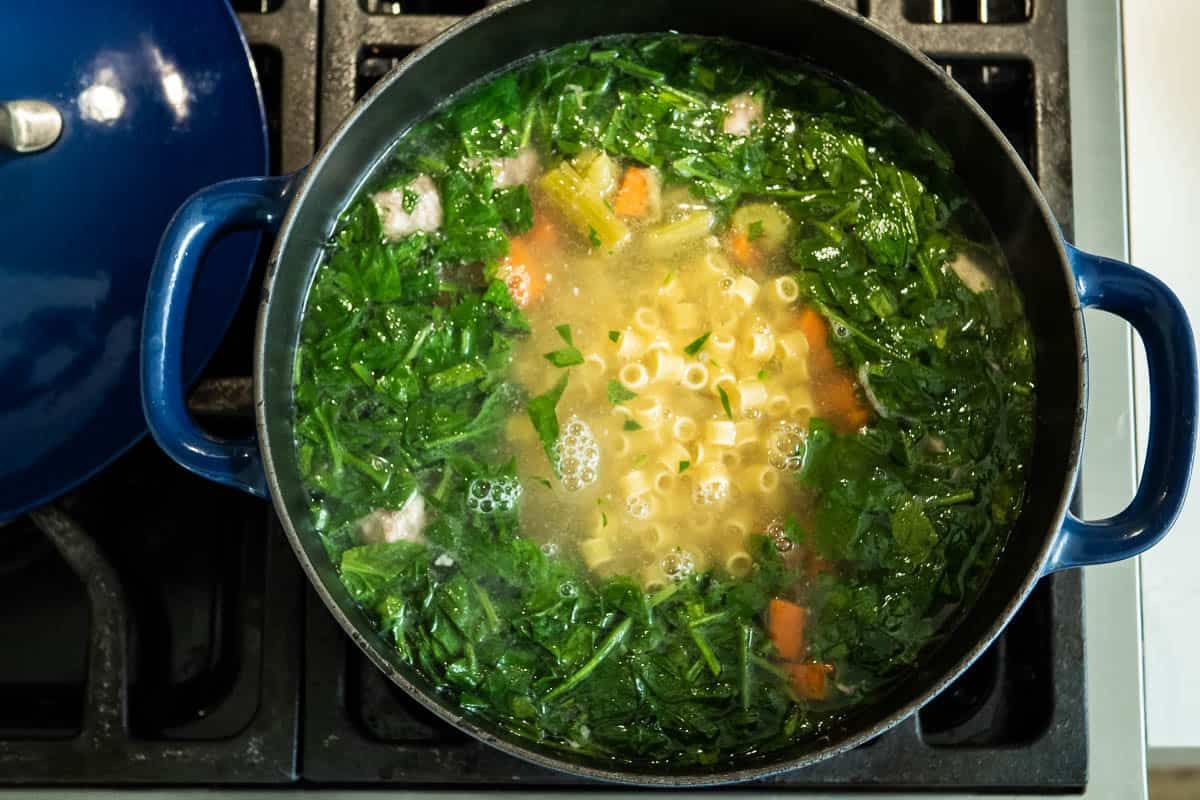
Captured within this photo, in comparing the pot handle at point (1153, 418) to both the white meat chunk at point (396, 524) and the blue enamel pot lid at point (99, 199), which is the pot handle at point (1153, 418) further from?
the blue enamel pot lid at point (99, 199)

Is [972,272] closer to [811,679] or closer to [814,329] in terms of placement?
[814,329]

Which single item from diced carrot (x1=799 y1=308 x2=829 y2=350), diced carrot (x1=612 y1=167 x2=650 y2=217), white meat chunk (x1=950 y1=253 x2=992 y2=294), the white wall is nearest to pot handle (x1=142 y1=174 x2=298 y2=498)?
diced carrot (x1=612 y1=167 x2=650 y2=217)

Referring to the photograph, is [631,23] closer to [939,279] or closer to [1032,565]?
[939,279]

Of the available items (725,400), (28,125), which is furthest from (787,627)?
(28,125)

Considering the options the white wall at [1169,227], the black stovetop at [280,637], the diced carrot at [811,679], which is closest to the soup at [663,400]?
the diced carrot at [811,679]

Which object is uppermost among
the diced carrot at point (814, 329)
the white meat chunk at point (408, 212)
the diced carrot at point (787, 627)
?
the white meat chunk at point (408, 212)

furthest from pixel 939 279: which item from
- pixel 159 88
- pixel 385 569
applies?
pixel 159 88
